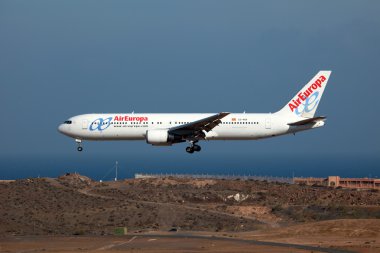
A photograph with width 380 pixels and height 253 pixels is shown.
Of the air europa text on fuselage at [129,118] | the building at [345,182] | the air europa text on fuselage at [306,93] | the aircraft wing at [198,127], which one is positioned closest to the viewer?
the aircraft wing at [198,127]

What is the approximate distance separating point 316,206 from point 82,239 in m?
28.7

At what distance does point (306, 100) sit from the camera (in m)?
75.3

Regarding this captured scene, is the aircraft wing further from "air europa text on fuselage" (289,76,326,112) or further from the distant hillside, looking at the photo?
"air europa text on fuselage" (289,76,326,112)

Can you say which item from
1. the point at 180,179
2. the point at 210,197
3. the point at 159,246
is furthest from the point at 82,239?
the point at 180,179

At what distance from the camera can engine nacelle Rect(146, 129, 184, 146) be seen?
2793 inches

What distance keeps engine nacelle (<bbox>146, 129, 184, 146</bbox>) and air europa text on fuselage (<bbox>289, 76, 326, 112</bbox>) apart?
38.3 feet

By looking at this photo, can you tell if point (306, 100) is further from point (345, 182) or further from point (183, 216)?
point (345, 182)

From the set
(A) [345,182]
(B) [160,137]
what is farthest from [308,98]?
(A) [345,182]

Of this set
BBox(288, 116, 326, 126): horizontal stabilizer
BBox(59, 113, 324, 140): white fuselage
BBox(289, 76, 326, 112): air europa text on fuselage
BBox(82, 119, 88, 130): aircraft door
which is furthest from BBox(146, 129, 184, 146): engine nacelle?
BBox(289, 76, 326, 112): air europa text on fuselage

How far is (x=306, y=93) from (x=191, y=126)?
495 inches

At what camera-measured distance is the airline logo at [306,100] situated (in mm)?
74625

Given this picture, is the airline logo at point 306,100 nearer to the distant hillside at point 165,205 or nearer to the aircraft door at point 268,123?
the aircraft door at point 268,123

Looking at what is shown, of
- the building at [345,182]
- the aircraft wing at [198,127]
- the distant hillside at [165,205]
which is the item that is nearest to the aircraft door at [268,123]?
the aircraft wing at [198,127]

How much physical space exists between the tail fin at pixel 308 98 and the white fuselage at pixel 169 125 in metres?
1.77
